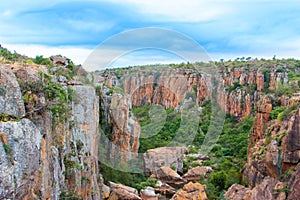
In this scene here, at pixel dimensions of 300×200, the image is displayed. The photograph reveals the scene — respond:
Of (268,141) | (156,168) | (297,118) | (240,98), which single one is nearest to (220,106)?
(240,98)

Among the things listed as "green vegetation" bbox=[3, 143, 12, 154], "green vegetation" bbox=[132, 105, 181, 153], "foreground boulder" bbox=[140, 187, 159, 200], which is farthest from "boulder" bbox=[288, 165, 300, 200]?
"green vegetation" bbox=[132, 105, 181, 153]

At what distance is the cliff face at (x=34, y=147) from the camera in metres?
8.27

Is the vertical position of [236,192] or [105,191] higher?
[105,191]

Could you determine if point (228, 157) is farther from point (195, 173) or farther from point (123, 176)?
point (123, 176)

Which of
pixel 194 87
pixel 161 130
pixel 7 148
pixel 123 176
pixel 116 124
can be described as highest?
pixel 194 87

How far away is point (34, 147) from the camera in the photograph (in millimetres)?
9336

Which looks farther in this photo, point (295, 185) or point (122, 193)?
point (122, 193)

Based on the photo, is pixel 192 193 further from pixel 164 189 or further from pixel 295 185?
pixel 295 185

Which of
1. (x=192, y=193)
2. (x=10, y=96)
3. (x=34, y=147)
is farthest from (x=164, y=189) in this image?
(x=10, y=96)

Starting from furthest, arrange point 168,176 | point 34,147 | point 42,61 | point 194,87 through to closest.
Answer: point 194,87, point 168,176, point 42,61, point 34,147

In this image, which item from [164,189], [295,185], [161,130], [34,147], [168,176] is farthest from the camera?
[161,130]

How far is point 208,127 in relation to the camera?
40.6m

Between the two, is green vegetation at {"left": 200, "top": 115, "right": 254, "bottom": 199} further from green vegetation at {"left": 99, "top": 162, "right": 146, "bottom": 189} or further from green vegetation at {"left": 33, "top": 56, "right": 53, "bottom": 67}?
green vegetation at {"left": 33, "top": 56, "right": 53, "bottom": 67}

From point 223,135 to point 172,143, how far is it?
787 cm
